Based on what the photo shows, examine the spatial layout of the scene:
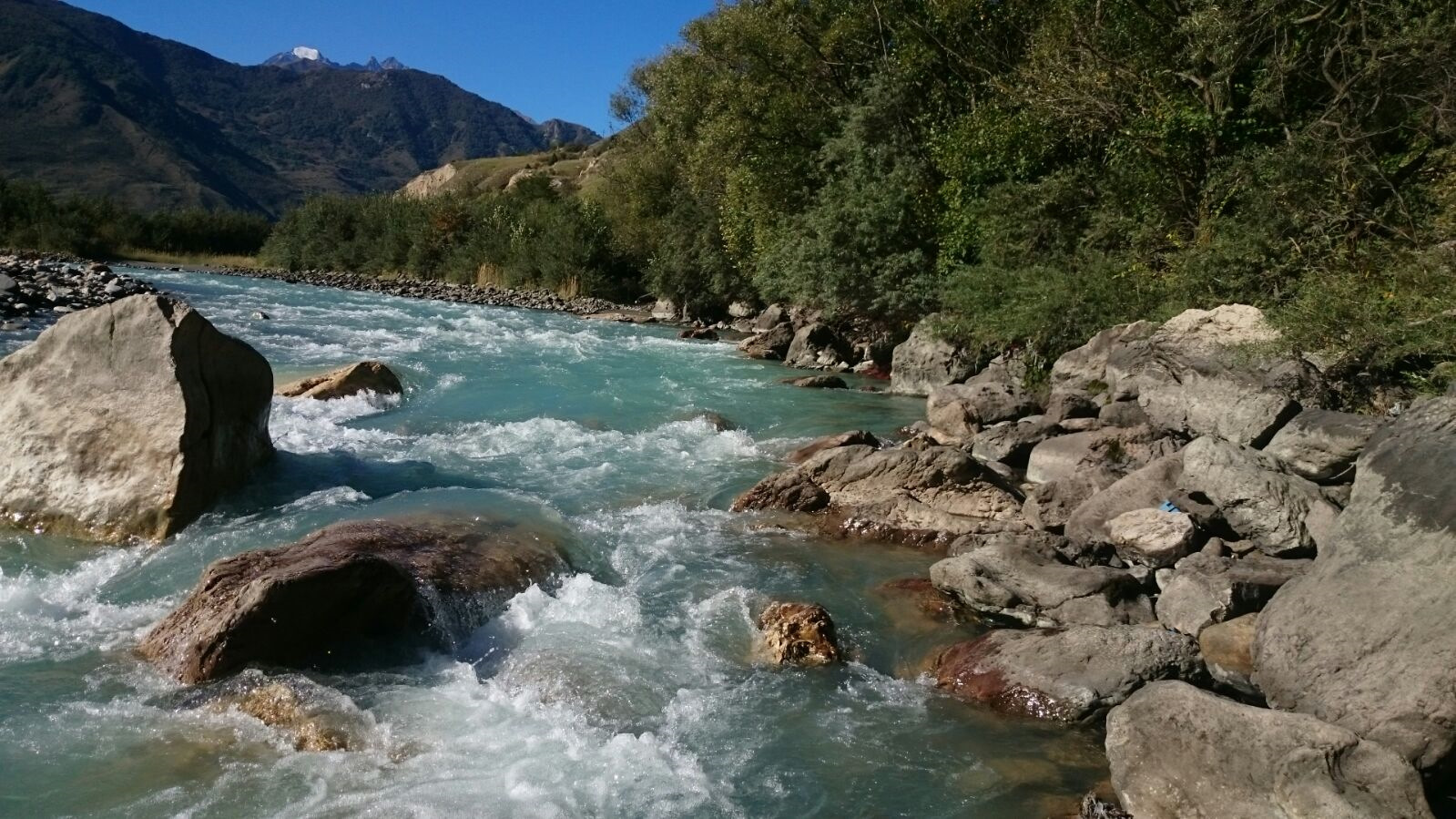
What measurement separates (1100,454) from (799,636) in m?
5.10

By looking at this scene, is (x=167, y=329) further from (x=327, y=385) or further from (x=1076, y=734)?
(x=1076, y=734)

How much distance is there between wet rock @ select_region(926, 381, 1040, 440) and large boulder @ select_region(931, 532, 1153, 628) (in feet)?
17.0

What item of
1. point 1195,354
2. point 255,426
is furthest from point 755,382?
point 255,426

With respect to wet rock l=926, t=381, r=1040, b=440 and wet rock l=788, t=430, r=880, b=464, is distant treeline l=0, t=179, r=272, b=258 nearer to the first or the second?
wet rock l=788, t=430, r=880, b=464

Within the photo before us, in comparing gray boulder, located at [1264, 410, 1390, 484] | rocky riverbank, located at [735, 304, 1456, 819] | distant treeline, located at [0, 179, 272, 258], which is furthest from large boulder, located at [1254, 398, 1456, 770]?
distant treeline, located at [0, 179, 272, 258]

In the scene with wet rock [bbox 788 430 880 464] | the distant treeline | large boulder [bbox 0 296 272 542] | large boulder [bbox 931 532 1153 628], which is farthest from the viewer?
the distant treeline

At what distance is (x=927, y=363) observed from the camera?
18.5 m

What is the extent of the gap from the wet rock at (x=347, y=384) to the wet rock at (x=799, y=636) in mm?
9906

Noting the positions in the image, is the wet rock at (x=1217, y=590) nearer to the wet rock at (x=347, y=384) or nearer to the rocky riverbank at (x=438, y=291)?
the wet rock at (x=347, y=384)

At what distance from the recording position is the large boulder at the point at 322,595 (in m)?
5.70

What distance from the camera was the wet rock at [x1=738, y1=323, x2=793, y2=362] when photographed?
78.8 feet

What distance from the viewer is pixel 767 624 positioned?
6.82 m

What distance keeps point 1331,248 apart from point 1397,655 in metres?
9.25

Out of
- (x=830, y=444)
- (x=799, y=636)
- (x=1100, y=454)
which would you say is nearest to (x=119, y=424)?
(x=799, y=636)
